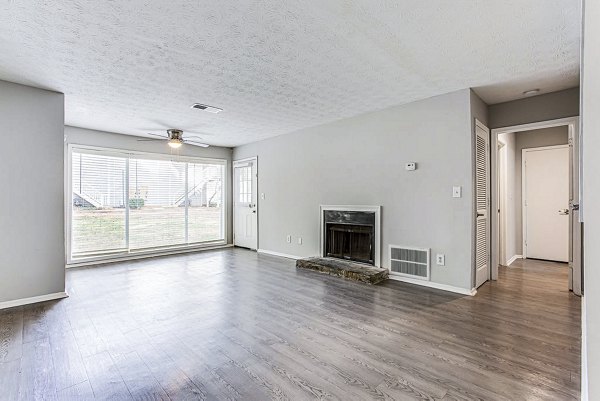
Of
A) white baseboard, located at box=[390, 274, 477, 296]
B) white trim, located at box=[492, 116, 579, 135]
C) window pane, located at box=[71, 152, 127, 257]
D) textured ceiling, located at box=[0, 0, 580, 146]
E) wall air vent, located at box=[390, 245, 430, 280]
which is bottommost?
white baseboard, located at box=[390, 274, 477, 296]

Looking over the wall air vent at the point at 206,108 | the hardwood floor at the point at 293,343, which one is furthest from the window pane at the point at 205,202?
the hardwood floor at the point at 293,343

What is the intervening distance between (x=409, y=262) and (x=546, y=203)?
3377 mm

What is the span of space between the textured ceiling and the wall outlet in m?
2.06

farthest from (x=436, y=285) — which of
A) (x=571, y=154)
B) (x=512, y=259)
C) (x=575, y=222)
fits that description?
(x=512, y=259)

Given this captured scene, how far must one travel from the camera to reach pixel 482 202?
4.02 m

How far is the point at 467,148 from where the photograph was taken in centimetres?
363

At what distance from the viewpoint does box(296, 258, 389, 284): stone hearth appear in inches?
162

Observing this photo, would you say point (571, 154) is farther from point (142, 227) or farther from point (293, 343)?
point (142, 227)

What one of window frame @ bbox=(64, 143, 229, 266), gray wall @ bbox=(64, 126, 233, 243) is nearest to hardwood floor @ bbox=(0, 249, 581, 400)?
window frame @ bbox=(64, 143, 229, 266)

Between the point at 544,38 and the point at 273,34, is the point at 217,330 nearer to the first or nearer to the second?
the point at 273,34

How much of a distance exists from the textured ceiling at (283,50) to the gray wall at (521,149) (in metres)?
2.12

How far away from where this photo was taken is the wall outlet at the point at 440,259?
12.5 feet

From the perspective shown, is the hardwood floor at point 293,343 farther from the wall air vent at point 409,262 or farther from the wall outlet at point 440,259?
the wall outlet at point 440,259

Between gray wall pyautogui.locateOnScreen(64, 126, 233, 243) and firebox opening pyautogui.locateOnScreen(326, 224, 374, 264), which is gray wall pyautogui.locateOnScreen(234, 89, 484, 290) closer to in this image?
firebox opening pyautogui.locateOnScreen(326, 224, 374, 264)
